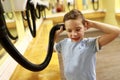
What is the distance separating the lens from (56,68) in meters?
1.20

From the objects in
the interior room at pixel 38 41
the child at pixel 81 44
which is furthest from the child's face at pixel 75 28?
the interior room at pixel 38 41

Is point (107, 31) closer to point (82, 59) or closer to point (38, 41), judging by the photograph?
point (82, 59)

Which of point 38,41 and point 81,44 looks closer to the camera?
point 81,44

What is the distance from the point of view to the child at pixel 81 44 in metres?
1.00

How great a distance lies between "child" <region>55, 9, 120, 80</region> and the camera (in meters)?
1.00

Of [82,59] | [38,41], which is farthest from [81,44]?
[38,41]

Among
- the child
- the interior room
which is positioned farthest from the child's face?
the interior room

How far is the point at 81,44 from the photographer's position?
1.05 metres

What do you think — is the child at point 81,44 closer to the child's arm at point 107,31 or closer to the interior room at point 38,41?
the child's arm at point 107,31

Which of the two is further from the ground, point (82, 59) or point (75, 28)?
point (75, 28)

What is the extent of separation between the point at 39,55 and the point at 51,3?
3929 millimetres

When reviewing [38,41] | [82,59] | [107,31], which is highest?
[107,31]

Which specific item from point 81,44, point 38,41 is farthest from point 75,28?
point 38,41

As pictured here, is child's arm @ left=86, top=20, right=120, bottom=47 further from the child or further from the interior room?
the interior room
